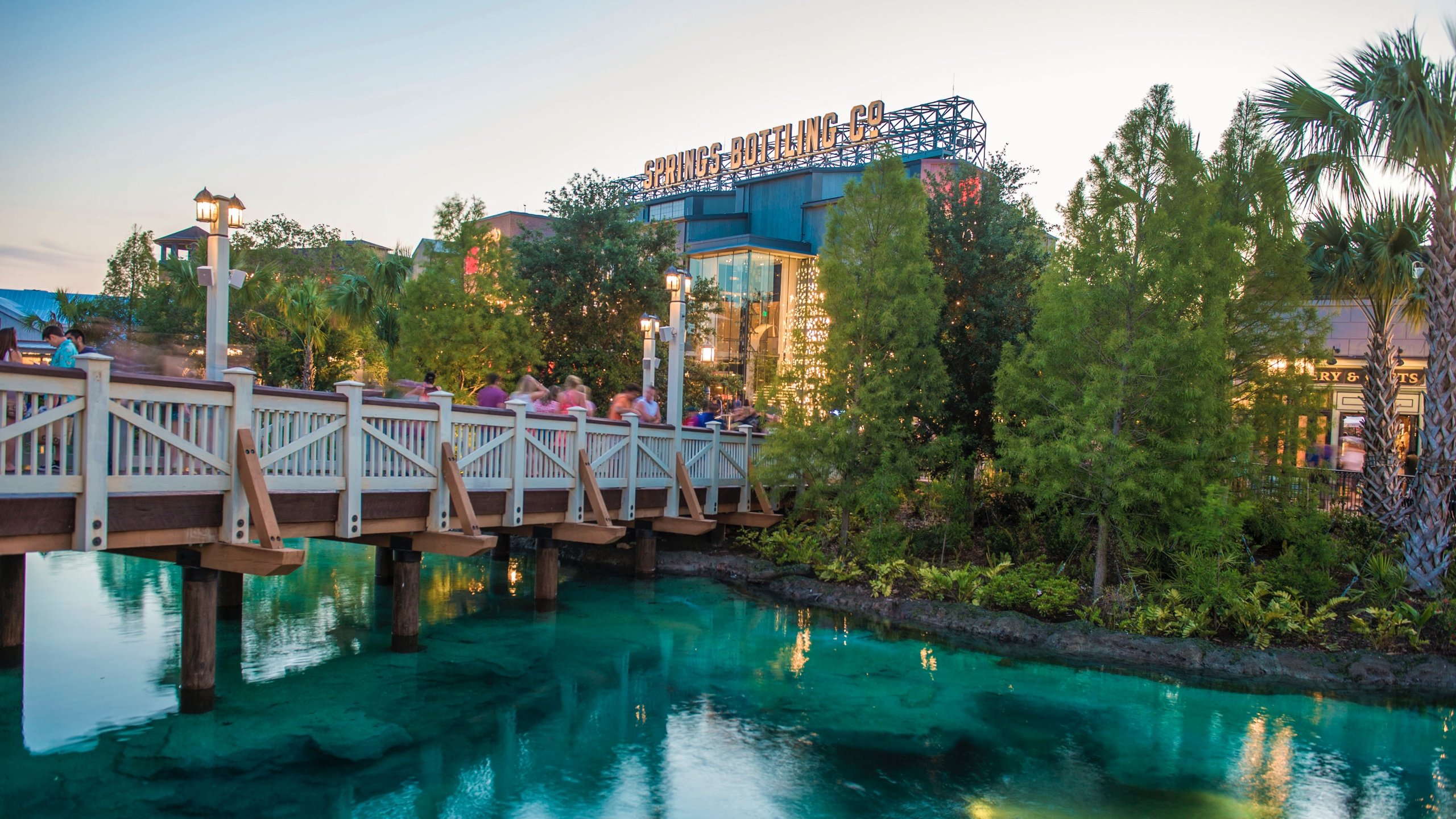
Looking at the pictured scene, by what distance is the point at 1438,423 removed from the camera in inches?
522

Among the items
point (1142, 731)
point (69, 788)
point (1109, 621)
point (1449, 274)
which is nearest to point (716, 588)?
point (1109, 621)

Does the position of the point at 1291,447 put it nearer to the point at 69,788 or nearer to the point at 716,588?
the point at 716,588

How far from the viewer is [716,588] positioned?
54.9 ft

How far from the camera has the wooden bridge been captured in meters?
7.87

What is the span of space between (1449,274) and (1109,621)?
260 inches

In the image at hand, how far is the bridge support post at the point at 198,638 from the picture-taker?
9055 mm

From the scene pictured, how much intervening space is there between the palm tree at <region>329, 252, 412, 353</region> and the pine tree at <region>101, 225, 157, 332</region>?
13.6 meters

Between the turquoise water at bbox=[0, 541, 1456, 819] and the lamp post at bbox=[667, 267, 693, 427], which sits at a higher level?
the lamp post at bbox=[667, 267, 693, 427]

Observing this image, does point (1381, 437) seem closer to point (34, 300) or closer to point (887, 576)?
point (887, 576)

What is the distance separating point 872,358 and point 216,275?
32.6 feet

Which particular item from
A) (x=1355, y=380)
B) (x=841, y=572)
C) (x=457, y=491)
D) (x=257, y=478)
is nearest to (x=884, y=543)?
(x=841, y=572)

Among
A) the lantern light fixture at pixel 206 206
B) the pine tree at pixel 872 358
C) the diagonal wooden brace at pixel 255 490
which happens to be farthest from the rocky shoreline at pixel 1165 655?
the lantern light fixture at pixel 206 206

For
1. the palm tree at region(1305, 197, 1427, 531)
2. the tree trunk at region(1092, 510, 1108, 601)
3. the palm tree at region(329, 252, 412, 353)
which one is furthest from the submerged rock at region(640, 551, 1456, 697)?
the palm tree at region(329, 252, 412, 353)

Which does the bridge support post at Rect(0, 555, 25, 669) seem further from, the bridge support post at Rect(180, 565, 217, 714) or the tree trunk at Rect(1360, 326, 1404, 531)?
the tree trunk at Rect(1360, 326, 1404, 531)
